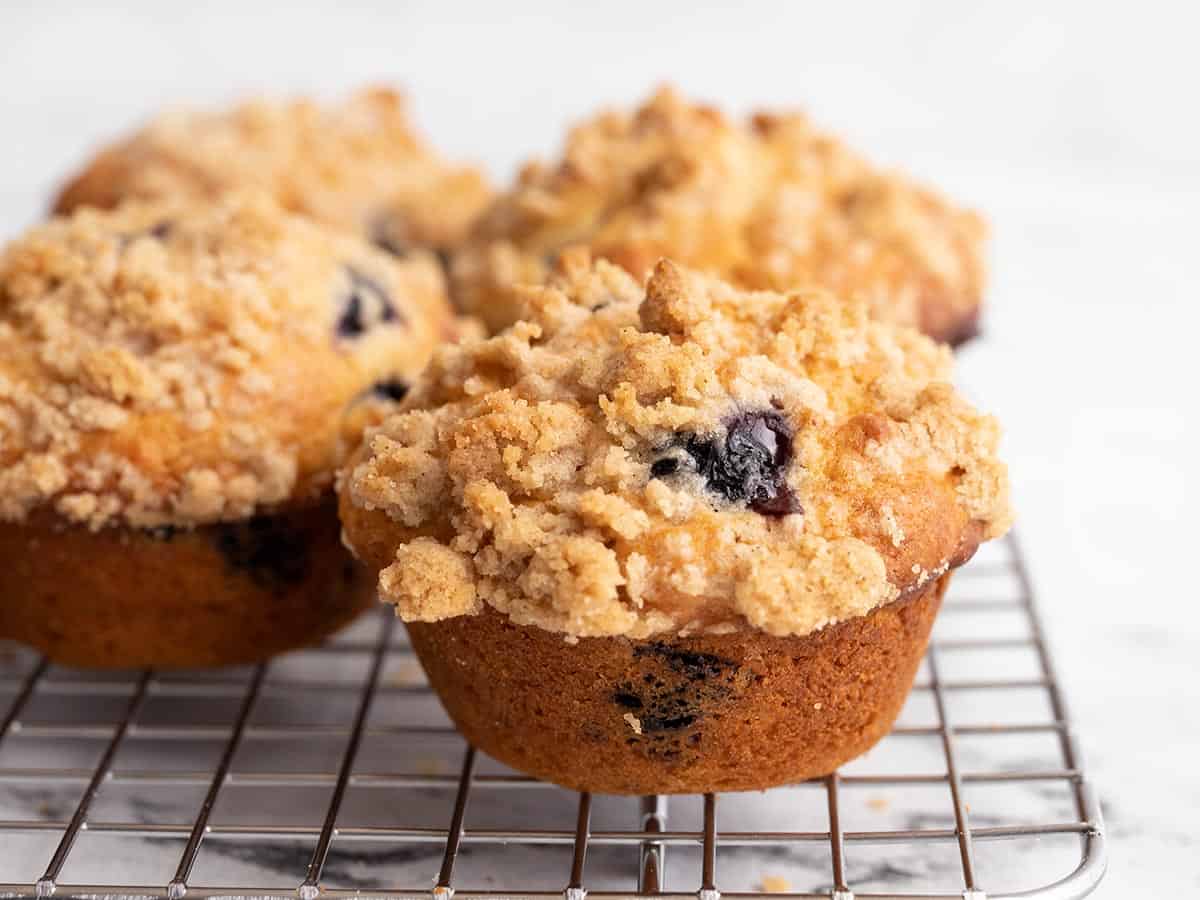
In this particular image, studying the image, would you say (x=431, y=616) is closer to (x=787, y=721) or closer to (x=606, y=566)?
(x=606, y=566)

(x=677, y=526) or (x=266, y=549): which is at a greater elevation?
(x=677, y=526)

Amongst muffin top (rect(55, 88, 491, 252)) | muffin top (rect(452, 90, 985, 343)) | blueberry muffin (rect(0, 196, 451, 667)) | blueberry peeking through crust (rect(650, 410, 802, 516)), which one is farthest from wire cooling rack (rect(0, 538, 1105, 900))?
muffin top (rect(55, 88, 491, 252))

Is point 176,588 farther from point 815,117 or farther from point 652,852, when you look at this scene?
point 815,117

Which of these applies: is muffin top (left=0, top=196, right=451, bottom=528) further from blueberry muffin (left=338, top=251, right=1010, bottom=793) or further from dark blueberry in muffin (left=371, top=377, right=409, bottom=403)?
blueberry muffin (left=338, top=251, right=1010, bottom=793)

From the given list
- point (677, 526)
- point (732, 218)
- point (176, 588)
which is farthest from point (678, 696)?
point (732, 218)

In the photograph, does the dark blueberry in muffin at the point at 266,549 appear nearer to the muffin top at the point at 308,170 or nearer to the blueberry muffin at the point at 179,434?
the blueberry muffin at the point at 179,434
